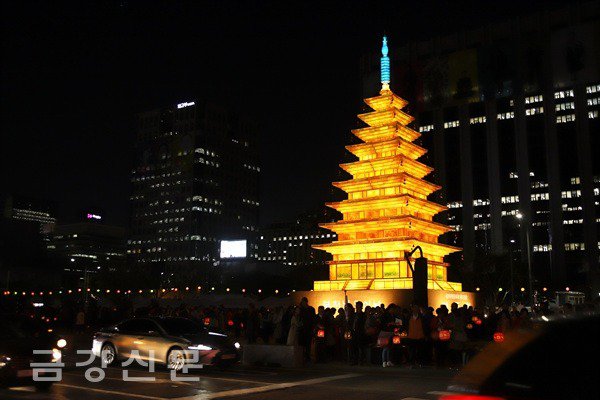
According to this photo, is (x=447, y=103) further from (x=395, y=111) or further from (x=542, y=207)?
(x=395, y=111)

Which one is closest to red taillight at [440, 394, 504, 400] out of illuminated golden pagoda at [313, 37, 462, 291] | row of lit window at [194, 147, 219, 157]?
illuminated golden pagoda at [313, 37, 462, 291]

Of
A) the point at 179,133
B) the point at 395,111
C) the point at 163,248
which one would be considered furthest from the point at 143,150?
the point at 395,111

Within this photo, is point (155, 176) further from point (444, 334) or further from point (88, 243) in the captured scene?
point (444, 334)

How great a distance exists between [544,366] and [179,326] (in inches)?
577

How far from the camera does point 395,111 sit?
44375 millimetres

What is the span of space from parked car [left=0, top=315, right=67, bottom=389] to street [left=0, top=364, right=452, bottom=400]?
1.09 feet

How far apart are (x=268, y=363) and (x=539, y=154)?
91.3 m

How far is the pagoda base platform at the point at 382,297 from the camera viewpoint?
3784 cm

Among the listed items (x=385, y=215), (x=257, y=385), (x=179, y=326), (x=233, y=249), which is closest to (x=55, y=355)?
(x=257, y=385)

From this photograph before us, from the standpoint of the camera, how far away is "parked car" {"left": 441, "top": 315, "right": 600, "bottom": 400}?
416 cm

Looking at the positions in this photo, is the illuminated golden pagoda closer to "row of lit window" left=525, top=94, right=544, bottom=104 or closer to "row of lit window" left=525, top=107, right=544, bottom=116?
"row of lit window" left=525, top=107, right=544, bottom=116

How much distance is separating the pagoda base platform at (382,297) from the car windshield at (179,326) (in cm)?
2012

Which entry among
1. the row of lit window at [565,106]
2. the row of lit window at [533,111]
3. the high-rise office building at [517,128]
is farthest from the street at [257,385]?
the row of lit window at [533,111]

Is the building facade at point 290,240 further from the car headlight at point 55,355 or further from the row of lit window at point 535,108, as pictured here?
the car headlight at point 55,355
